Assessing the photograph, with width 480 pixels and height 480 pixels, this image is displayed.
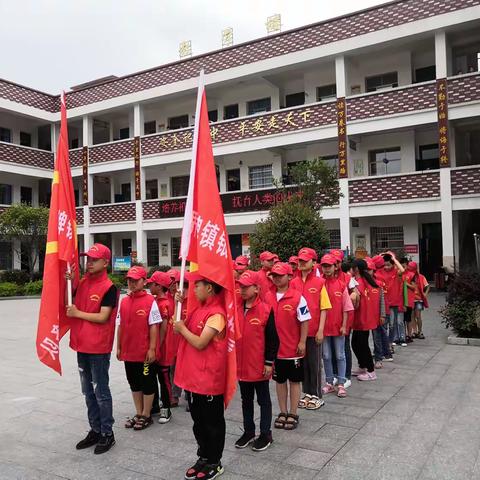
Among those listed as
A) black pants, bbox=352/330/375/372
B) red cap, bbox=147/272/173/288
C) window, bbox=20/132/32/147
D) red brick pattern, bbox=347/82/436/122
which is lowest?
black pants, bbox=352/330/375/372

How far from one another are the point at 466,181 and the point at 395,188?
225cm

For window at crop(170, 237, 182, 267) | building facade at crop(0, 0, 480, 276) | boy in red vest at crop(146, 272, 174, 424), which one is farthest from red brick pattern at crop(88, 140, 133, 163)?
boy in red vest at crop(146, 272, 174, 424)

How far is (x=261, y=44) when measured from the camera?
1916 centimetres

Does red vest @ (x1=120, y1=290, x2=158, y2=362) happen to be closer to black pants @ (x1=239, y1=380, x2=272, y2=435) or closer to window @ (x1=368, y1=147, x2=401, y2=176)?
black pants @ (x1=239, y1=380, x2=272, y2=435)

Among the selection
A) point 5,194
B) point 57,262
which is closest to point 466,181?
point 57,262

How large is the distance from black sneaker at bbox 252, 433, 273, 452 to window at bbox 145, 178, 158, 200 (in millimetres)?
21378

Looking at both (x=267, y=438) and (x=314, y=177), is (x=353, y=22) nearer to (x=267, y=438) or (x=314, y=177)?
(x=314, y=177)

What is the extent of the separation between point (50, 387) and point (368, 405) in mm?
3988

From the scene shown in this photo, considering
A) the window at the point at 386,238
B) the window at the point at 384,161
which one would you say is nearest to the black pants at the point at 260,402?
the window at the point at 386,238

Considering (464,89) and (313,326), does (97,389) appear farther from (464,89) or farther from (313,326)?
(464,89)

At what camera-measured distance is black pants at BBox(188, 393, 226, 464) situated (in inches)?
134

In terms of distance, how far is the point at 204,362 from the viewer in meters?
3.39

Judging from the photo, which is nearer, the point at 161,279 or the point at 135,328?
the point at 135,328

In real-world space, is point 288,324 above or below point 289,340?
above
